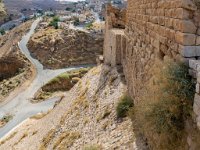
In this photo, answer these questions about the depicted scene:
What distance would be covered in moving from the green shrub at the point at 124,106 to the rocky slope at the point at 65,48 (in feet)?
139

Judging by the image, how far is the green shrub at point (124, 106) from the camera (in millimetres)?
10815

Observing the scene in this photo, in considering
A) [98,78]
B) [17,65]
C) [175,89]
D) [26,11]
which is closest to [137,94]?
[175,89]

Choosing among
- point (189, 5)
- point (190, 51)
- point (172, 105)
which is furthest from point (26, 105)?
point (189, 5)

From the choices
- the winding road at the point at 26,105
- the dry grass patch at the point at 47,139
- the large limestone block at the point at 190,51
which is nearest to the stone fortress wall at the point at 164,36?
the large limestone block at the point at 190,51

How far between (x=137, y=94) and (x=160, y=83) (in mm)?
4037

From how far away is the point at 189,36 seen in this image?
5.30m

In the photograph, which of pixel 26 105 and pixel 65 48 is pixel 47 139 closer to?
pixel 26 105

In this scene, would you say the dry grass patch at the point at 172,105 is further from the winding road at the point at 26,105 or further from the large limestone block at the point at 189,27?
the winding road at the point at 26,105

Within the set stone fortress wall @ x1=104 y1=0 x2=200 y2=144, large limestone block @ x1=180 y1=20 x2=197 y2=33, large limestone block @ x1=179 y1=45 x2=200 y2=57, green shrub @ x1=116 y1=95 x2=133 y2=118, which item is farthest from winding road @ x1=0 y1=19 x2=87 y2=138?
large limestone block @ x1=180 y1=20 x2=197 y2=33

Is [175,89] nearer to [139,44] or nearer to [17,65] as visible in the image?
[139,44]

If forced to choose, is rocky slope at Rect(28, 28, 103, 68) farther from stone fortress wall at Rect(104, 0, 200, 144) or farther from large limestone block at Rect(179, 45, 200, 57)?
large limestone block at Rect(179, 45, 200, 57)

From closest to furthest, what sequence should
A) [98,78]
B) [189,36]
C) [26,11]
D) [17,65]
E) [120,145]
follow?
[189,36], [120,145], [98,78], [17,65], [26,11]

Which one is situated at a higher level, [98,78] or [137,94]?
[137,94]

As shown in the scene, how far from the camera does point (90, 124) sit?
483 inches
